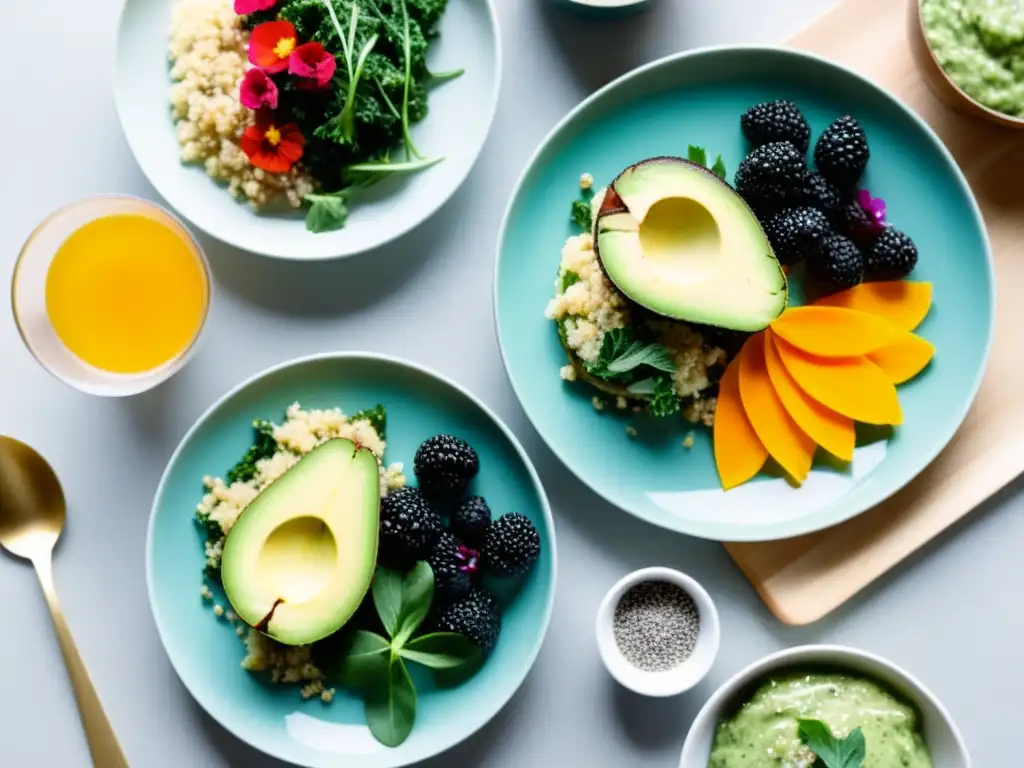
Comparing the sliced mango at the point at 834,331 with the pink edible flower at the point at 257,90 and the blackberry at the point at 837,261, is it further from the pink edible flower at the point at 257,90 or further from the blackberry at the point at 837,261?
the pink edible flower at the point at 257,90

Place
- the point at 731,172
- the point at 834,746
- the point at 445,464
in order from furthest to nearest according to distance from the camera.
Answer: the point at 731,172, the point at 445,464, the point at 834,746

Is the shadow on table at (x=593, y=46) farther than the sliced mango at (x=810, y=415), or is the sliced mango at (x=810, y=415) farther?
the shadow on table at (x=593, y=46)

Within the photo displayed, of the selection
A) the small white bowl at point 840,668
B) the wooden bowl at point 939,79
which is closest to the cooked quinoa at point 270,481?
the small white bowl at point 840,668

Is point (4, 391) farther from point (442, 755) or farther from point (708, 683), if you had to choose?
point (708, 683)

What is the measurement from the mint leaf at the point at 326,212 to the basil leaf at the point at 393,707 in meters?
0.74

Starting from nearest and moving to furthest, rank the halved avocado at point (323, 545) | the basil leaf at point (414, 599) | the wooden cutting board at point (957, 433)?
the halved avocado at point (323, 545), the basil leaf at point (414, 599), the wooden cutting board at point (957, 433)

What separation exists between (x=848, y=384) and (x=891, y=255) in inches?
8.9

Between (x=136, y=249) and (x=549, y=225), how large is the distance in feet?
2.30

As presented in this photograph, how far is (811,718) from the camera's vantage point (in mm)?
1636

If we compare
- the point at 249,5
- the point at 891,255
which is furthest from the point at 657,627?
the point at 249,5

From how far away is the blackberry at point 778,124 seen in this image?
5.65 feet

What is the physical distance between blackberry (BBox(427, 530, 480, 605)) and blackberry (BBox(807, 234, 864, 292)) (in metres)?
0.74

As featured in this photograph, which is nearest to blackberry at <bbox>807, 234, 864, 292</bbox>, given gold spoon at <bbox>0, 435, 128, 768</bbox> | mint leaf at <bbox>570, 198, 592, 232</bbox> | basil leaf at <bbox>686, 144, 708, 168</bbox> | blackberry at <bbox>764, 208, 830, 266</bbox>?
blackberry at <bbox>764, 208, 830, 266</bbox>

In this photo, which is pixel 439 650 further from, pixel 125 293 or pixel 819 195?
pixel 819 195
